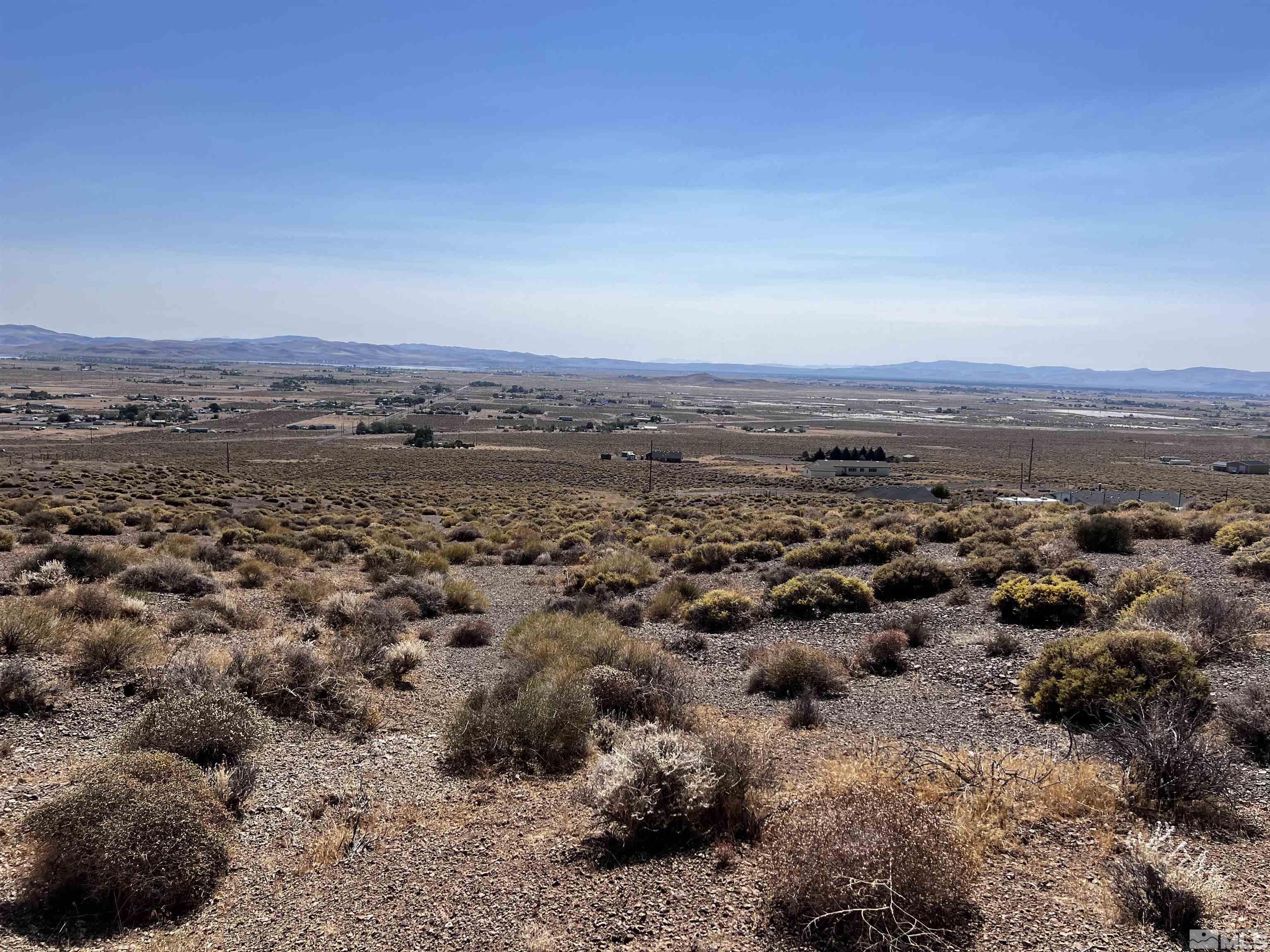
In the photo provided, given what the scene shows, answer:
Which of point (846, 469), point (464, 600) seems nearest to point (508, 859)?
point (464, 600)

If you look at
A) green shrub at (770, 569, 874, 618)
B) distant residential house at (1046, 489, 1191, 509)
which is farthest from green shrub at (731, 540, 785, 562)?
distant residential house at (1046, 489, 1191, 509)

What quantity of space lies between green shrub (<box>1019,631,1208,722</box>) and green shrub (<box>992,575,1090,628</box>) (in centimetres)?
322

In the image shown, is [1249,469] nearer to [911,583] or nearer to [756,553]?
[756,553]

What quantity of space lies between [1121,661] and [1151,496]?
4297 centimetres

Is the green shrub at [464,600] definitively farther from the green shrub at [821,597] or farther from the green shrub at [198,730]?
the green shrub at [198,730]

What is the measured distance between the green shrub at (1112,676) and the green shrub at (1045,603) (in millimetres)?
3223

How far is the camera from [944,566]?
16188 mm

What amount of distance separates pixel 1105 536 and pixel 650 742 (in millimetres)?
15144

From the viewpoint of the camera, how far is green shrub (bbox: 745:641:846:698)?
1070 cm

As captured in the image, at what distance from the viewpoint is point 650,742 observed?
6.41 meters

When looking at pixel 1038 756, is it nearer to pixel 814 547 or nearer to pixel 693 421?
pixel 814 547

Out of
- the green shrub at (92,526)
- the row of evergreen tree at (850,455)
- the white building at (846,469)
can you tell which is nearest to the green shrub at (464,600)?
the green shrub at (92,526)

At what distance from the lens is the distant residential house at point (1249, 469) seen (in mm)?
80375

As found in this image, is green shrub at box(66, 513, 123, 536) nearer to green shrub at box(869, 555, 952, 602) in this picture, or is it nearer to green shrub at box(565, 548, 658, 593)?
green shrub at box(565, 548, 658, 593)
